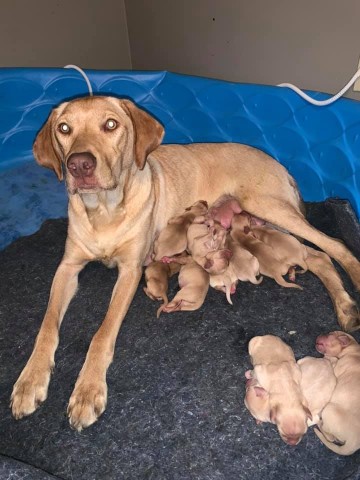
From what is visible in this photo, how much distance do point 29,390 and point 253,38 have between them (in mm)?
3541

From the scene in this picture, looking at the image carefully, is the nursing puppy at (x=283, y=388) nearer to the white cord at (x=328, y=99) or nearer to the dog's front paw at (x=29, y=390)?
the dog's front paw at (x=29, y=390)

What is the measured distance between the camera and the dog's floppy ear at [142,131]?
2838 mm

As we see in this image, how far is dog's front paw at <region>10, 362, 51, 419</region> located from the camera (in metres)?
2.51

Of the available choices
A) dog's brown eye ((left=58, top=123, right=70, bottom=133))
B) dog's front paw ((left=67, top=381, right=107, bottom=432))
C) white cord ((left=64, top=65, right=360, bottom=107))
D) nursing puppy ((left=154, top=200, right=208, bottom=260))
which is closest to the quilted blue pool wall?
white cord ((left=64, top=65, right=360, bottom=107))

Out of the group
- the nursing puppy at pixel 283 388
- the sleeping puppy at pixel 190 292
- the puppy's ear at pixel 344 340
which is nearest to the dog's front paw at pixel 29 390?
the sleeping puppy at pixel 190 292

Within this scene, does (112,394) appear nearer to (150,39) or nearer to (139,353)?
(139,353)

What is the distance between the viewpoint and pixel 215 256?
3.11 meters

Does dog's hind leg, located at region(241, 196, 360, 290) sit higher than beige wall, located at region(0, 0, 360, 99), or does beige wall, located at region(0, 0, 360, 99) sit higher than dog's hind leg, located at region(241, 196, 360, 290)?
beige wall, located at region(0, 0, 360, 99)

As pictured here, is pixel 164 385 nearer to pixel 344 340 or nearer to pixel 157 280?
pixel 157 280

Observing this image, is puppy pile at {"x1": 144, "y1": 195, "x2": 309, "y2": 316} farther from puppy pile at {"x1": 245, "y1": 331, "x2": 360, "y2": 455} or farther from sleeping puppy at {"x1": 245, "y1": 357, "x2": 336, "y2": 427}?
sleeping puppy at {"x1": 245, "y1": 357, "x2": 336, "y2": 427}

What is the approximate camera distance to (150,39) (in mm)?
5750

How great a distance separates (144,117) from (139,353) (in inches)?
56.4

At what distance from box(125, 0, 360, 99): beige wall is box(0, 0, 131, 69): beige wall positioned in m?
0.28

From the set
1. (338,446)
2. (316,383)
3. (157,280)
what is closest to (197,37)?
(157,280)
